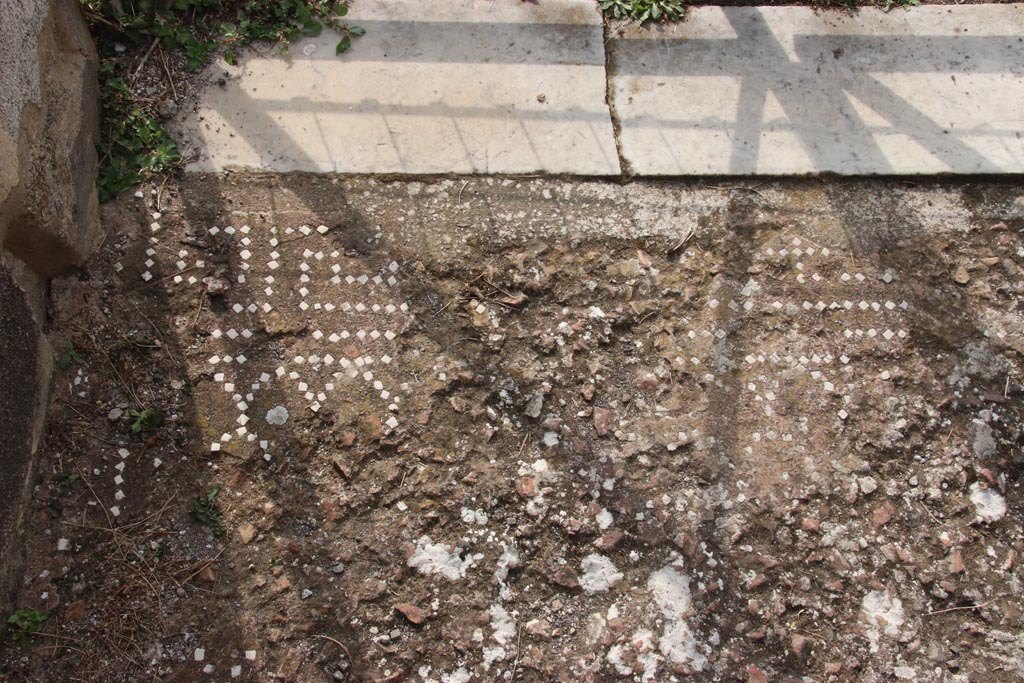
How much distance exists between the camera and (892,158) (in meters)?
3.51

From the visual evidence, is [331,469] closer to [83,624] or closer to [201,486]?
[201,486]

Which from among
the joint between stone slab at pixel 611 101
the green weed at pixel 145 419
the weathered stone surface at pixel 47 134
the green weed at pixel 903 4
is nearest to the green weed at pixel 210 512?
the green weed at pixel 145 419

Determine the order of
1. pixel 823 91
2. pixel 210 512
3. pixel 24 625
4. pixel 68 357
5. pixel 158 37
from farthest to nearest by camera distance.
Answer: pixel 823 91 → pixel 158 37 → pixel 68 357 → pixel 210 512 → pixel 24 625

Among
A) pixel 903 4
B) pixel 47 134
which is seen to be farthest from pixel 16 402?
pixel 903 4

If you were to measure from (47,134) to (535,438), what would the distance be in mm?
2232

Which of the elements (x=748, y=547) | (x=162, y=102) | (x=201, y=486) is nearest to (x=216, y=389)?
(x=201, y=486)

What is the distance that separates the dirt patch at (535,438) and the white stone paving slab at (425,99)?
0.16m

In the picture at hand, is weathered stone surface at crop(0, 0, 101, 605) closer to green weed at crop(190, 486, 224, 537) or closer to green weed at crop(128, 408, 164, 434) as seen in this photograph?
green weed at crop(128, 408, 164, 434)

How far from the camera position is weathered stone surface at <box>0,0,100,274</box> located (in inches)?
108

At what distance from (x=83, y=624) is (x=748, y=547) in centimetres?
248

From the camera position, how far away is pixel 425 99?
3.50 m

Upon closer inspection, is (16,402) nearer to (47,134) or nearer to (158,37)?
(47,134)

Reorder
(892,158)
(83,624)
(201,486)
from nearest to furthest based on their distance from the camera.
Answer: (83,624) < (201,486) < (892,158)

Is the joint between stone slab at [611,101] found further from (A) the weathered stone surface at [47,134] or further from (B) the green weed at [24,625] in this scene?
(B) the green weed at [24,625]
